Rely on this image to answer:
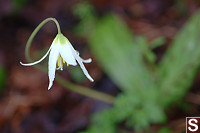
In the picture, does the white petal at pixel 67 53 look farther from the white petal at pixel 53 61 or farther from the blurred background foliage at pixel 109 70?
the blurred background foliage at pixel 109 70

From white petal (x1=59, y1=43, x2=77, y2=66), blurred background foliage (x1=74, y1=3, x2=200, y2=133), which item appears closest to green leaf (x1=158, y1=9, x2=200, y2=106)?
blurred background foliage (x1=74, y1=3, x2=200, y2=133)

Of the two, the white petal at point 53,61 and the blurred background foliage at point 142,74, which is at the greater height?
the blurred background foliage at point 142,74

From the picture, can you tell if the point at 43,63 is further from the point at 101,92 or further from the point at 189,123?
the point at 189,123

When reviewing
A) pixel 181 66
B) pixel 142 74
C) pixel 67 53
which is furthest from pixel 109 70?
pixel 67 53

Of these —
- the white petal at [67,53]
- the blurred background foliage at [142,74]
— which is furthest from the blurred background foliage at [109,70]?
the white petal at [67,53]

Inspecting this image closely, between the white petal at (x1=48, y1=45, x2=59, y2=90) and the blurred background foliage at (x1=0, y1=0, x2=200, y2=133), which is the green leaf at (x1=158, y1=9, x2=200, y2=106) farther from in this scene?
the white petal at (x1=48, y1=45, x2=59, y2=90)
